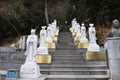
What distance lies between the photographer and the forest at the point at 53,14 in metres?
21.3

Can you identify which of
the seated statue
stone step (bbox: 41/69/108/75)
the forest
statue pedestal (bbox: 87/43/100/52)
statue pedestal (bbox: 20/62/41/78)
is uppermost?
the forest

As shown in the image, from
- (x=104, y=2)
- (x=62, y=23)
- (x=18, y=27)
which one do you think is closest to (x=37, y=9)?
(x=62, y=23)

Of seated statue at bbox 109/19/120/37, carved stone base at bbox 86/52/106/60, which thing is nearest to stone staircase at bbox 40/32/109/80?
carved stone base at bbox 86/52/106/60

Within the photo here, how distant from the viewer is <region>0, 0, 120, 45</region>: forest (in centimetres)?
2127

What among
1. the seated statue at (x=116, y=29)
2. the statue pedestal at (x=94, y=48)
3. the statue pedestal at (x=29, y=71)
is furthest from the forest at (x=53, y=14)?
the statue pedestal at (x=29, y=71)

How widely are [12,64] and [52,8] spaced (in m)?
20.9

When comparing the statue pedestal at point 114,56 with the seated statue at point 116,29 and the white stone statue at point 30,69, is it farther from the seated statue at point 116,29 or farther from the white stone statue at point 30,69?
the white stone statue at point 30,69

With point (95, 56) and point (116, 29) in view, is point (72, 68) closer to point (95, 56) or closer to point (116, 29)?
point (95, 56)

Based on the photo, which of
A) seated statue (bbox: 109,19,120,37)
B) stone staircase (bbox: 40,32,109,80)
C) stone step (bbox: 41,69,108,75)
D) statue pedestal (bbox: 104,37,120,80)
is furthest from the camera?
stone step (bbox: 41,69,108,75)

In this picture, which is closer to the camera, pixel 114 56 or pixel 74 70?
pixel 114 56

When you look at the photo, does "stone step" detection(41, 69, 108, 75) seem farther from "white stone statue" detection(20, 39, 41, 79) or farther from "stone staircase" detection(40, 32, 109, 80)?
"white stone statue" detection(20, 39, 41, 79)

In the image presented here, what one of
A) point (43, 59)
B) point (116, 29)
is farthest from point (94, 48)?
point (116, 29)

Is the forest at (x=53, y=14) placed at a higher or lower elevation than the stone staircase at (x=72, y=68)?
higher

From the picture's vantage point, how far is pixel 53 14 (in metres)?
30.7
